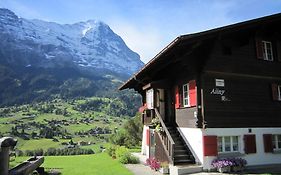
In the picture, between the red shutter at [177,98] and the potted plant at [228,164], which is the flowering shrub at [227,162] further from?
the red shutter at [177,98]

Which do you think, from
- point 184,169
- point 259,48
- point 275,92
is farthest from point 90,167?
point 259,48

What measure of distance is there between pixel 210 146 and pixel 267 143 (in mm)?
3918

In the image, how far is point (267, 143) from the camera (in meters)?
16.3

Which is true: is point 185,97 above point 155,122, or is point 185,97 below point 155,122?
above

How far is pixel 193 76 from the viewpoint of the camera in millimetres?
15797

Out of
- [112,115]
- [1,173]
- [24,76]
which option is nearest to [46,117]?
[112,115]

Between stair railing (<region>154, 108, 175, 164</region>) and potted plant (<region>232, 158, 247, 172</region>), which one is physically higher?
stair railing (<region>154, 108, 175, 164</region>)

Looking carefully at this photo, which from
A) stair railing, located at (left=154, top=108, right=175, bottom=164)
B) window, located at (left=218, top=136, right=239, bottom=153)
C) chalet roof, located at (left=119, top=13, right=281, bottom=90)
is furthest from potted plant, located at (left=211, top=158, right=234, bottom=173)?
chalet roof, located at (left=119, top=13, right=281, bottom=90)

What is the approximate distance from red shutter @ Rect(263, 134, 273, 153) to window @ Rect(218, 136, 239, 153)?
179 centimetres

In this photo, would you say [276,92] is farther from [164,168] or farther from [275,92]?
[164,168]

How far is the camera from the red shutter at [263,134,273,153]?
16.2m

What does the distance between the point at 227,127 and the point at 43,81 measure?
627 ft

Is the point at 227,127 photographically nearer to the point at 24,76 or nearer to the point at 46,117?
the point at 46,117

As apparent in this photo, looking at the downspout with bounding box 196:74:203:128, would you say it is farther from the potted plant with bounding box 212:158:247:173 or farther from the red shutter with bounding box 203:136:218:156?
the potted plant with bounding box 212:158:247:173
